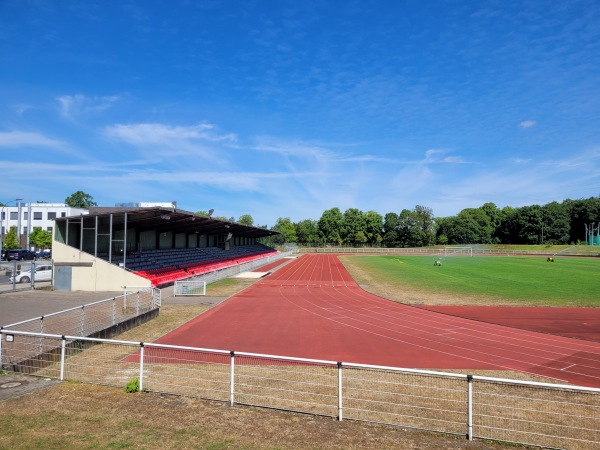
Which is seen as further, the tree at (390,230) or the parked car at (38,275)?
the tree at (390,230)

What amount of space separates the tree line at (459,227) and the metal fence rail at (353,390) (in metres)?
98.1

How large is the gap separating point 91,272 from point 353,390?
25540mm

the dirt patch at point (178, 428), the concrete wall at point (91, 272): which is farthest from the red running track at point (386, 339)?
the concrete wall at point (91, 272)

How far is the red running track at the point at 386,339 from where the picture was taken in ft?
42.6

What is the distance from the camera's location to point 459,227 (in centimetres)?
12731

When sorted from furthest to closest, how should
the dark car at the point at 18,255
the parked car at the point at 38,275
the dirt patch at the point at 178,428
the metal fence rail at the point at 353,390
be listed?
the dark car at the point at 18,255, the parked car at the point at 38,275, the metal fence rail at the point at 353,390, the dirt patch at the point at 178,428

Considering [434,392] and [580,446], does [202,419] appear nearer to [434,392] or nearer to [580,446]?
[434,392]

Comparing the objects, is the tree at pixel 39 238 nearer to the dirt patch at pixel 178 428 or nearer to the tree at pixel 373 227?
the dirt patch at pixel 178 428

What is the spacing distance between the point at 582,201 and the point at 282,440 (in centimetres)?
13800

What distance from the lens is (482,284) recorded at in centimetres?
3484

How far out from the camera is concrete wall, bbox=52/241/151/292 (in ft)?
94.9

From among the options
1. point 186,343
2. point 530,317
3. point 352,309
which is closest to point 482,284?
point 530,317

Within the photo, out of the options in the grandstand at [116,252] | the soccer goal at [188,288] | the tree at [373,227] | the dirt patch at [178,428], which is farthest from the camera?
the tree at [373,227]

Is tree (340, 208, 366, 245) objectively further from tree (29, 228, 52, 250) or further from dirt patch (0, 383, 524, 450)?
dirt patch (0, 383, 524, 450)
